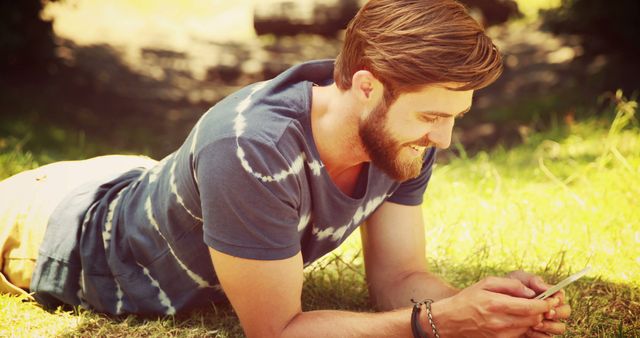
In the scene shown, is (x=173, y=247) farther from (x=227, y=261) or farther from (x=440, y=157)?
(x=440, y=157)

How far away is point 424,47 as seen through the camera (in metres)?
2.07

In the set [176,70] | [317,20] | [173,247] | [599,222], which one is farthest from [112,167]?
[317,20]

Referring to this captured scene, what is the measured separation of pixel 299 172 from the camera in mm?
→ 2129

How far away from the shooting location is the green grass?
2.56 metres

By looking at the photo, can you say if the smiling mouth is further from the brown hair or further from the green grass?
the green grass

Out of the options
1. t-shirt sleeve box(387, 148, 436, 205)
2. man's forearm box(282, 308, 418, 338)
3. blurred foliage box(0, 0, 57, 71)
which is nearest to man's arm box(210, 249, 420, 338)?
man's forearm box(282, 308, 418, 338)

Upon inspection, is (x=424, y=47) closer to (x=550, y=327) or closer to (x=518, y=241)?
(x=550, y=327)

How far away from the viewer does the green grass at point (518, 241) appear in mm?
2561

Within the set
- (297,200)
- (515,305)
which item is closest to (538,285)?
(515,305)

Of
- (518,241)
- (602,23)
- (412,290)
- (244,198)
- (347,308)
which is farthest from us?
(602,23)

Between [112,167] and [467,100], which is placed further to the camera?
[112,167]

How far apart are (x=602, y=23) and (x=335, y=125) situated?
4.09 m

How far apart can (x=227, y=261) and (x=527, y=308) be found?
86 cm

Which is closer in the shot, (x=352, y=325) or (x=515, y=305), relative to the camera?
(x=515, y=305)
